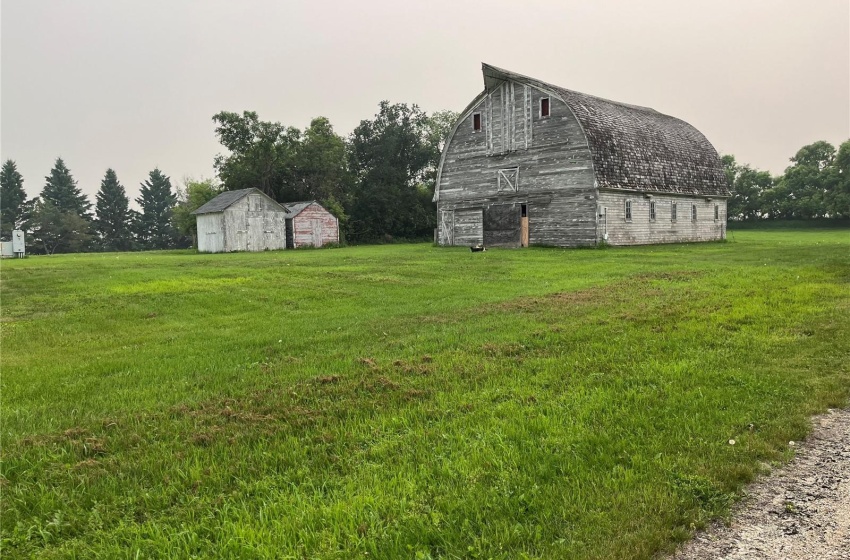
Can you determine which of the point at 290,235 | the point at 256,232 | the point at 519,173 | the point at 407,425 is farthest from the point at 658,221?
the point at 407,425

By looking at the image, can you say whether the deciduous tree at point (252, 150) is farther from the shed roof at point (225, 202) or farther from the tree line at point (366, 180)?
the shed roof at point (225, 202)

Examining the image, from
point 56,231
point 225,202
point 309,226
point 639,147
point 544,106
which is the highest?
point 544,106

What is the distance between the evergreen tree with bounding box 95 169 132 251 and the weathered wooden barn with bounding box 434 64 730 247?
69219 millimetres

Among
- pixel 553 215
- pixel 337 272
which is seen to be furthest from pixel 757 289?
pixel 553 215

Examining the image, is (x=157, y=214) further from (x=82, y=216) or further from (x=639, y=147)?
(x=639, y=147)

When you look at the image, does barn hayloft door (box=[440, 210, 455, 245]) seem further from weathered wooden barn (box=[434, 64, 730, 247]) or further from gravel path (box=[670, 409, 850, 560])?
gravel path (box=[670, 409, 850, 560])

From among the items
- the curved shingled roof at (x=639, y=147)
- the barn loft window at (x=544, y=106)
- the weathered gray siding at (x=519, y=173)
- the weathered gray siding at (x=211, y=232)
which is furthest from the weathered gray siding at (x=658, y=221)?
the weathered gray siding at (x=211, y=232)

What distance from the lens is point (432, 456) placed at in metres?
4.30

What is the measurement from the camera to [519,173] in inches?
1309

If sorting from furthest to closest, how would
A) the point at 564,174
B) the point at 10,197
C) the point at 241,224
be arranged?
the point at 10,197
the point at 241,224
the point at 564,174

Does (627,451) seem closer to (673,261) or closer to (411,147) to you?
(673,261)

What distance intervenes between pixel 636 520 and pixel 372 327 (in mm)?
6878

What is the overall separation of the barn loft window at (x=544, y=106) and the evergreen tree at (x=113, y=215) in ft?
248

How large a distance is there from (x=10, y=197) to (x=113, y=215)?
13493 millimetres
